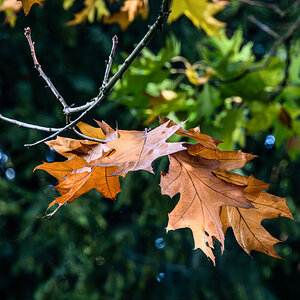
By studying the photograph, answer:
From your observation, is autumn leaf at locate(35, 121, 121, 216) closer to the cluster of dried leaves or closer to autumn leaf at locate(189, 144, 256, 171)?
the cluster of dried leaves

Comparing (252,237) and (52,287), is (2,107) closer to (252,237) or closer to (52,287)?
(52,287)

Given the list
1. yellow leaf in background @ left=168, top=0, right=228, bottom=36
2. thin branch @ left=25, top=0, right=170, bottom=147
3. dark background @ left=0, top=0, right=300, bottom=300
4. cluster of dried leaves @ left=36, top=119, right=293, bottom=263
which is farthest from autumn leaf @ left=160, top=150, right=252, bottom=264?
dark background @ left=0, top=0, right=300, bottom=300

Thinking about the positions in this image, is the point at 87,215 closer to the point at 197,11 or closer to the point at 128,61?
the point at 197,11

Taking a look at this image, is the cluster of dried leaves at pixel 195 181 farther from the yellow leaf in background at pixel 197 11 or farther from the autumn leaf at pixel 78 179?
the yellow leaf in background at pixel 197 11

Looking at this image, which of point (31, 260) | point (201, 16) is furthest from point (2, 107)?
point (201, 16)

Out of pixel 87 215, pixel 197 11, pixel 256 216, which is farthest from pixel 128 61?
pixel 87 215

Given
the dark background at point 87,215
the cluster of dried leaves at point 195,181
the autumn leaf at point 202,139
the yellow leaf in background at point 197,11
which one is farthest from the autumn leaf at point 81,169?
the dark background at point 87,215
